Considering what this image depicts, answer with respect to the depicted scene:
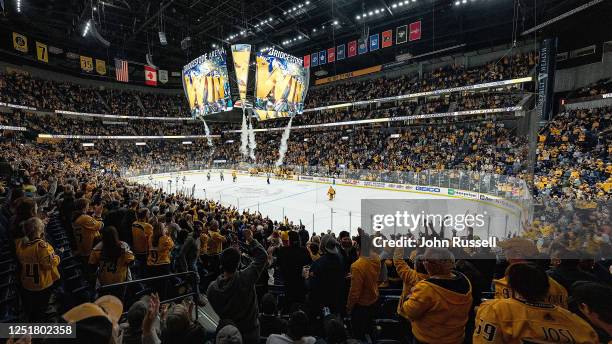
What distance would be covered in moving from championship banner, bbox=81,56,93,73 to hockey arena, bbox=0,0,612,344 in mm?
1326

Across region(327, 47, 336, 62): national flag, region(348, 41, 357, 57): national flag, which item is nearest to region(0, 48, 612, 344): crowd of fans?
region(348, 41, 357, 57): national flag

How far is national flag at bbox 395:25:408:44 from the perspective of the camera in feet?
95.7

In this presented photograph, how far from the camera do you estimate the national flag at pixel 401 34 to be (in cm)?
2918

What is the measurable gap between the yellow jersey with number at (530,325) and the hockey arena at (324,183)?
11 millimetres

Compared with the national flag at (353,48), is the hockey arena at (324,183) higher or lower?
lower

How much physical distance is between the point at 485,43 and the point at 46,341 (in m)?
36.3

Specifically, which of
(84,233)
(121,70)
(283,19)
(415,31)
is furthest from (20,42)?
(415,31)

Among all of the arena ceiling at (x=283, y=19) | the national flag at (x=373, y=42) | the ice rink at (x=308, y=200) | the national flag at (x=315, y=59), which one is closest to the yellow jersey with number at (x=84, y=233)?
the ice rink at (x=308, y=200)

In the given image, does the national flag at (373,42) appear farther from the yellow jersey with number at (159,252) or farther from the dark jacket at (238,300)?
the dark jacket at (238,300)

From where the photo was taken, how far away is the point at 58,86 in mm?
38938

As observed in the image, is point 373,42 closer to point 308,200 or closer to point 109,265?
point 308,200

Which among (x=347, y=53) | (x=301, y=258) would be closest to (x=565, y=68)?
(x=347, y=53)

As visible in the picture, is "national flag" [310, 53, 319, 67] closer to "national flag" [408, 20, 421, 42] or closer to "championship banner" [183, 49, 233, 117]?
"national flag" [408, 20, 421, 42]

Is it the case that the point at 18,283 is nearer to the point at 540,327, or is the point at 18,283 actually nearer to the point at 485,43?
the point at 540,327
